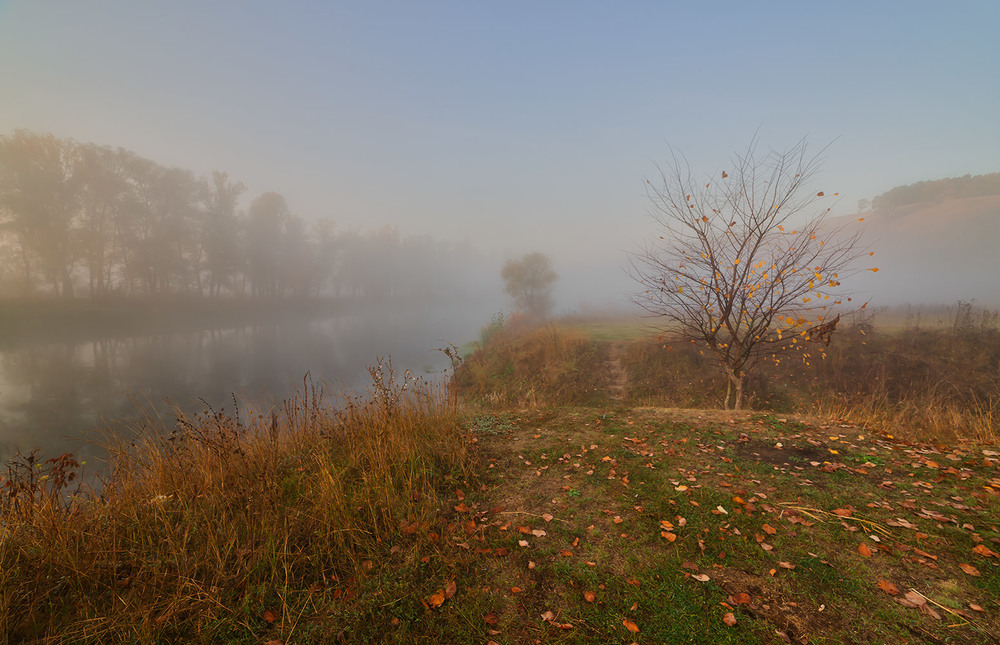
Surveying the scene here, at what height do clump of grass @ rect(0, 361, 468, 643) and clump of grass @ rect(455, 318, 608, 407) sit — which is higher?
clump of grass @ rect(0, 361, 468, 643)

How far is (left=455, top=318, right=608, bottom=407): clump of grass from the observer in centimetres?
1650

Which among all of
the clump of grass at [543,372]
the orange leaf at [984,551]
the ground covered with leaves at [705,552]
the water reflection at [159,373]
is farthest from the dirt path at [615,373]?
the orange leaf at [984,551]

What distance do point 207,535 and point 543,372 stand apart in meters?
15.9

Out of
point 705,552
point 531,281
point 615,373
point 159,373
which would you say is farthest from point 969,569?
point 531,281

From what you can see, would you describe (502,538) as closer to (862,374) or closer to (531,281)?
(862,374)

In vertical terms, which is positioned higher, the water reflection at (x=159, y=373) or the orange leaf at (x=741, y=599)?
the orange leaf at (x=741, y=599)

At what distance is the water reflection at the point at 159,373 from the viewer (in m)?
13.5

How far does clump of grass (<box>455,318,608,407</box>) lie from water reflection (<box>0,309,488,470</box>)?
6.23 m

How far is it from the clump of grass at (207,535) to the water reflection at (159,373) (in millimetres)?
1603

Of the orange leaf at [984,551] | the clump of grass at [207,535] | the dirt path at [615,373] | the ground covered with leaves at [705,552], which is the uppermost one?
the clump of grass at [207,535]

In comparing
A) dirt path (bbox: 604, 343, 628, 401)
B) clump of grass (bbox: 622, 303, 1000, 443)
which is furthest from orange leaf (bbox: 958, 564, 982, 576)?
dirt path (bbox: 604, 343, 628, 401)

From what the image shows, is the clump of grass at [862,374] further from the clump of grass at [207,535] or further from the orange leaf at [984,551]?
the clump of grass at [207,535]

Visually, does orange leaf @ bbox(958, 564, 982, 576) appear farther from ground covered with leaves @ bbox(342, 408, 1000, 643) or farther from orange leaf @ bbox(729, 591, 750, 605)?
orange leaf @ bbox(729, 591, 750, 605)

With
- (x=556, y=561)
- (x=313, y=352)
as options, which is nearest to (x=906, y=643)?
(x=556, y=561)
